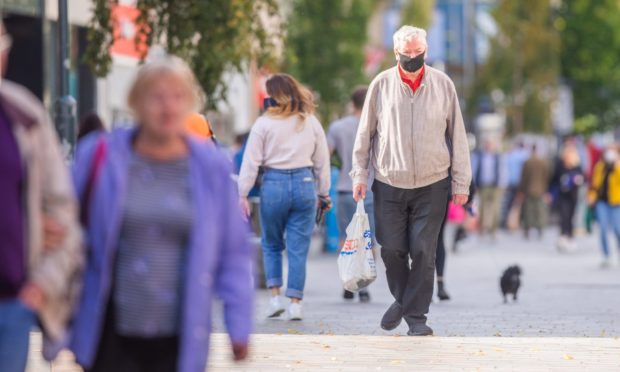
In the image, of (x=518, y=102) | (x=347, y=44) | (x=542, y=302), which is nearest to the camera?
(x=542, y=302)

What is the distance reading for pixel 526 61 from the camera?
151 ft

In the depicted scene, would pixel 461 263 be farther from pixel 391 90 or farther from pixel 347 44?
pixel 391 90

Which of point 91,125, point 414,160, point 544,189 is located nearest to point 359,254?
point 414,160

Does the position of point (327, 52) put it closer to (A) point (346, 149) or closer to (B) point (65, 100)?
(A) point (346, 149)

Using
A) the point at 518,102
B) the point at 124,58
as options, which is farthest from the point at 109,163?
the point at 518,102

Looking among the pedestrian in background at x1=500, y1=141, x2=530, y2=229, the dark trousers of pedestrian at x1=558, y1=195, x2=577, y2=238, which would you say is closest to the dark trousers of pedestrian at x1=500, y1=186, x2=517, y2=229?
the pedestrian in background at x1=500, y1=141, x2=530, y2=229

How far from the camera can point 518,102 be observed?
1828 inches

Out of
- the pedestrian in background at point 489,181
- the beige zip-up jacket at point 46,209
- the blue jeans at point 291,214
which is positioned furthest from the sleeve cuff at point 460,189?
the pedestrian in background at point 489,181

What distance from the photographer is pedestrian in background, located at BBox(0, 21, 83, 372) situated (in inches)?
189

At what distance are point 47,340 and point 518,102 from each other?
42.2 metres

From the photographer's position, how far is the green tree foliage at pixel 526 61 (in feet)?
150

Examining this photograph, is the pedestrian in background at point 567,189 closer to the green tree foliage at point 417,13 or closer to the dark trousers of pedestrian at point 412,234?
the dark trousers of pedestrian at point 412,234

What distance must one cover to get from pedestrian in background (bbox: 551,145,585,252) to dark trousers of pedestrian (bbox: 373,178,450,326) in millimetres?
15483

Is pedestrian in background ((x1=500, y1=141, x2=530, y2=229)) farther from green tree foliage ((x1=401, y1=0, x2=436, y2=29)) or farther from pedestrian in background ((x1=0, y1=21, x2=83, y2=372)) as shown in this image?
pedestrian in background ((x1=0, y1=21, x2=83, y2=372))
